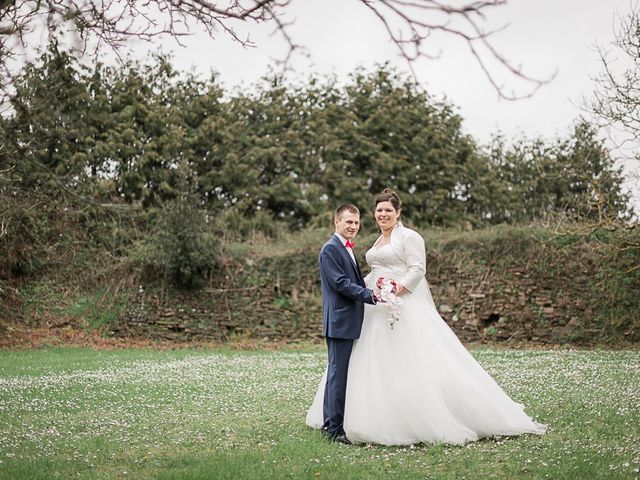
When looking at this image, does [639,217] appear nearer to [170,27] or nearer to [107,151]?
[170,27]

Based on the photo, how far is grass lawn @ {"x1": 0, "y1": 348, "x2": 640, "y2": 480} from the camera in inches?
239

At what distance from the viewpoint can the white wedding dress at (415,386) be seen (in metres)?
7.12

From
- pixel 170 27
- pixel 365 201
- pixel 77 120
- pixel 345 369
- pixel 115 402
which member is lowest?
pixel 115 402

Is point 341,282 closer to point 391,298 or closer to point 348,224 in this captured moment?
point 391,298

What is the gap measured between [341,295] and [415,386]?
114cm

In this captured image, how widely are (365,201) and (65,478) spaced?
26365 millimetres

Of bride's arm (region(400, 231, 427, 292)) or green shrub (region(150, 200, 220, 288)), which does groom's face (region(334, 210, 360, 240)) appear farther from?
green shrub (region(150, 200, 220, 288))

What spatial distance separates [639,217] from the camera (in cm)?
1800

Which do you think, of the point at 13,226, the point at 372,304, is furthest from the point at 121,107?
the point at 372,304

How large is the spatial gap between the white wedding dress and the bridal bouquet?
0.39ft

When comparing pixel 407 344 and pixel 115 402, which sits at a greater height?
pixel 407 344

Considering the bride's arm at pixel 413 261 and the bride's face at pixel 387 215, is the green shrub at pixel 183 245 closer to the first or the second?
the bride's face at pixel 387 215

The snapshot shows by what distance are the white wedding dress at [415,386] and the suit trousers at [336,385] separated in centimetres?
7

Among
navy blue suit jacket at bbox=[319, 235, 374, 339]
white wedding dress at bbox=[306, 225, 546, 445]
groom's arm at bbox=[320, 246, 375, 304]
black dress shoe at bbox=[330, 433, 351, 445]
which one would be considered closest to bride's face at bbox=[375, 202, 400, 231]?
white wedding dress at bbox=[306, 225, 546, 445]
